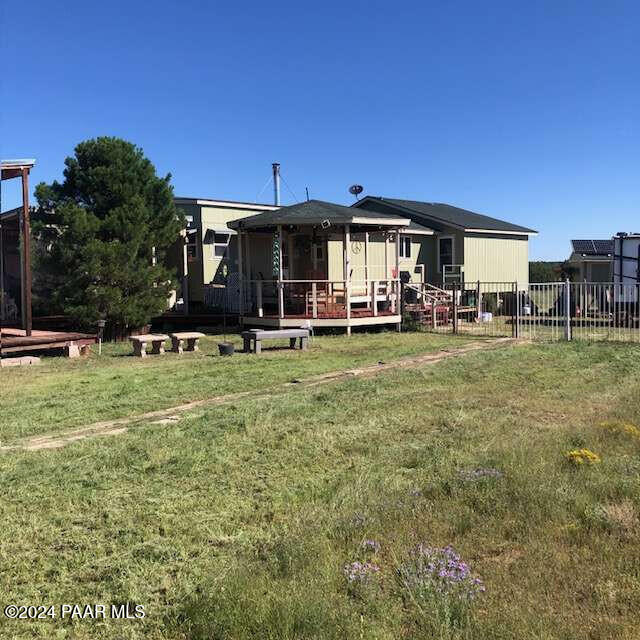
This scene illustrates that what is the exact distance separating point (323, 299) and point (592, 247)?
1676 centimetres

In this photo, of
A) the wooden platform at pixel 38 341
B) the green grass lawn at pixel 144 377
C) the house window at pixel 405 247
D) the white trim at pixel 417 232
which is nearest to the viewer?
the green grass lawn at pixel 144 377

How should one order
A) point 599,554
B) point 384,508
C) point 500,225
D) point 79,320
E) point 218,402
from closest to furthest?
point 599,554, point 384,508, point 218,402, point 79,320, point 500,225

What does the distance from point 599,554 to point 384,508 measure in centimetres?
121

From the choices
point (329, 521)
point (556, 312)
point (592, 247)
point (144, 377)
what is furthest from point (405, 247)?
point (329, 521)

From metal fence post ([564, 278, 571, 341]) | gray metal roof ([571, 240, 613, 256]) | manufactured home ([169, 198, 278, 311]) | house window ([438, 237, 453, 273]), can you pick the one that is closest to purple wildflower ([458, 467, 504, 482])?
metal fence post ([564, 278, 571, 341])

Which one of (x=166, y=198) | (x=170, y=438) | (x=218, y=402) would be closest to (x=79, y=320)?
(x=166, y=198)

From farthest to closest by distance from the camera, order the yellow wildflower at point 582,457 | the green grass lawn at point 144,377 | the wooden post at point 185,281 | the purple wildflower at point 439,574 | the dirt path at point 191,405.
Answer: the wooden post at point 185,281 < the green grass lawn at point 144,377 < the dirt path at point 191,405 < the yellow wildflower at point 582,457 < the purple wildflower at point 439,574

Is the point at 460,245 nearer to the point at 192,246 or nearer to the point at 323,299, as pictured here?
the point at 323,299

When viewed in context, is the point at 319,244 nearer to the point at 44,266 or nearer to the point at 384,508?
the point at 44,266

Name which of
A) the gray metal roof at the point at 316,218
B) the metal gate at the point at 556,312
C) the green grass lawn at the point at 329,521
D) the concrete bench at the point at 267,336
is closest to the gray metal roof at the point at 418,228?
the metal gate at the point at 556,312

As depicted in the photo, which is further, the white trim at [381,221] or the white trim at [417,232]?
the white trim at [417,232]

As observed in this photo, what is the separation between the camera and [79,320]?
1383 centimetres

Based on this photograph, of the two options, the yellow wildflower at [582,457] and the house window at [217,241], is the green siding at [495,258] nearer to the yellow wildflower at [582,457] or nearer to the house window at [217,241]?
the house window at [217,241]

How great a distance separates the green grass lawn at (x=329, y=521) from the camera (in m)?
2.72
